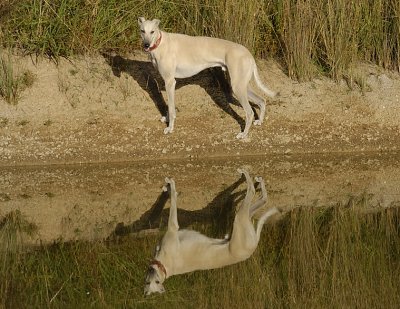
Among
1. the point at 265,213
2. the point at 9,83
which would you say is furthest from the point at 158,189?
the point at 9,83

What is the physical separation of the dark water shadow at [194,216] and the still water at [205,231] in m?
0.01

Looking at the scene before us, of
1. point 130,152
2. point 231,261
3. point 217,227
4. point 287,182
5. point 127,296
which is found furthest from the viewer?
point 130,152

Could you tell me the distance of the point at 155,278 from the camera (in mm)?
8266

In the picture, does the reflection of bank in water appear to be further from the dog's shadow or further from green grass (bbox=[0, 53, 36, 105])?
green grass (bbox=[0, 53, 36, 105])

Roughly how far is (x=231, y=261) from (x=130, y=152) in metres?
4.14

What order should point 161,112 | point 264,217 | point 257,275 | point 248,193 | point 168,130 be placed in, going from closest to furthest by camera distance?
point 257,275
point 264,217
point 248,193
point 168,130
point 161,112

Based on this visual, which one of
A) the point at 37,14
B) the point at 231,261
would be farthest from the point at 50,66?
the point at 231,261

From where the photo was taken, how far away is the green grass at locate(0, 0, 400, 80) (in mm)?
13758

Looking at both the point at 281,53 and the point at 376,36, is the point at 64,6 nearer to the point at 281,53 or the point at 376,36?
the point at 281,53

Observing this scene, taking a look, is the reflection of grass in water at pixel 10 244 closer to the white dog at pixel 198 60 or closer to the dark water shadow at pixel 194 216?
the dark water shadow at pixel 194 216

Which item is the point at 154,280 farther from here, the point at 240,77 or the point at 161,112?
the point at 161,112

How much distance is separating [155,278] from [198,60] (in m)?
4.93

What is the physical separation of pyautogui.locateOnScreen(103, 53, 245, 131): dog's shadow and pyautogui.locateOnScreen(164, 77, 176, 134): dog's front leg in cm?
52

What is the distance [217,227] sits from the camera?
9.73 metres
